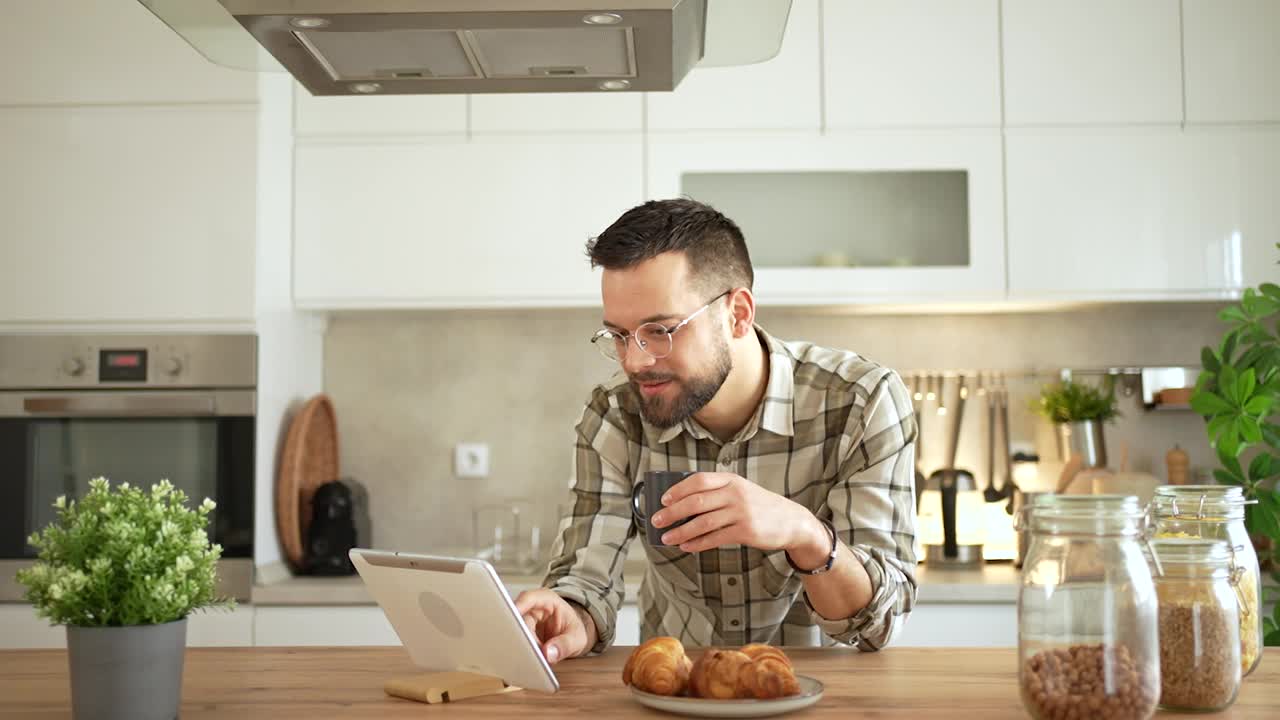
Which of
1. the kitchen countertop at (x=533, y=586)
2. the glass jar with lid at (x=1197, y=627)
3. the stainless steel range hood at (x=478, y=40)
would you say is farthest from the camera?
the kitchen countertop at (x=533, y=586)

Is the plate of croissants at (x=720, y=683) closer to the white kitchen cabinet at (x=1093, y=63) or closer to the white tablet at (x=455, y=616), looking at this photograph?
the white tablet at (x=455, y=616)

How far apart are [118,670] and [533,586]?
1680 millimetres

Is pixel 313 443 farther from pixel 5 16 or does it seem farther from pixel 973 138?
pixel 973 138

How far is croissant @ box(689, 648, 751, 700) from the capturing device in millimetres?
1228

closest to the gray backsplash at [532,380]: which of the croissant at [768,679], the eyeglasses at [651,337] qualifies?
the eyeglasses at [651,337]

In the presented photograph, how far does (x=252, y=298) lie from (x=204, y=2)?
151 cm

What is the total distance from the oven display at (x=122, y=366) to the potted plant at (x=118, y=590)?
186 centimetres

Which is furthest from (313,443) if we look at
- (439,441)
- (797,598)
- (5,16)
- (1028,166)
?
(1028,166)

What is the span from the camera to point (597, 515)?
1878mm

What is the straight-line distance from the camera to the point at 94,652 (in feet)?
3.77

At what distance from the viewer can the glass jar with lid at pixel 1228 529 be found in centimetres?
127

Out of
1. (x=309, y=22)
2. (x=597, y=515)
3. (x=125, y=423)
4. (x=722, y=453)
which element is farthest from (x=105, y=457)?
(x=309, y=22)

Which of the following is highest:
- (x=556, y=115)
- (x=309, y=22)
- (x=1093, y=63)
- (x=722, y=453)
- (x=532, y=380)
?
(x=1093, y=63)

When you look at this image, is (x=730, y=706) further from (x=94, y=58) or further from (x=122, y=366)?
(x=94, y=58)
